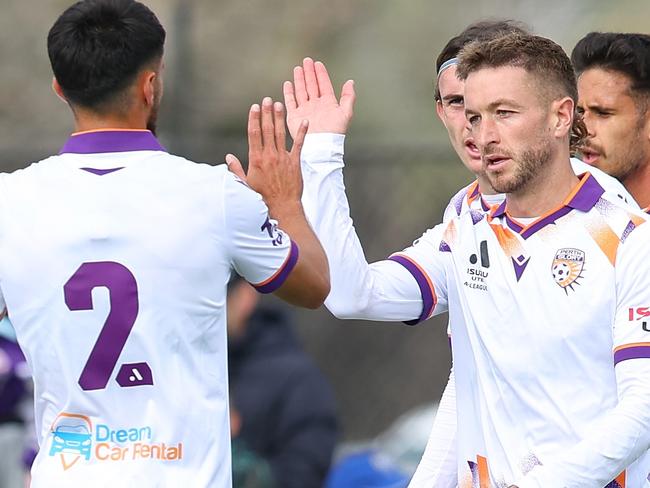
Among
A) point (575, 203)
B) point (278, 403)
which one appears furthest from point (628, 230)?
point (278, 403)

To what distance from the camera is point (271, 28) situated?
13.5m

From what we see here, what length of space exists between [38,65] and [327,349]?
10.2 ft

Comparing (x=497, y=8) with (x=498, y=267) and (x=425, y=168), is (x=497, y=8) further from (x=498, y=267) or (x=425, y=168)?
(x=498, y=267)

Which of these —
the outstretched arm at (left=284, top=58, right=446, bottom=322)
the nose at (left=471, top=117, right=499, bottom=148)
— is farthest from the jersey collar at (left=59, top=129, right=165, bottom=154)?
the nose at (left=471, top=117, right=499, bottom=148)

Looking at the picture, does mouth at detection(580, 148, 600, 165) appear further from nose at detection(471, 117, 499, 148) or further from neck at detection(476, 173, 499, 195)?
nose at detection(471, 117, 499, 148)

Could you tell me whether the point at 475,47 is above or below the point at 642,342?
above

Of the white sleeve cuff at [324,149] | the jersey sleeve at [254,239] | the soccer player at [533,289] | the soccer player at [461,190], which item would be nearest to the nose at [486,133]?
the soccer player at [533,289]

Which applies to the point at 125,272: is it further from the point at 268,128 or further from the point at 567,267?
the point at 567,267

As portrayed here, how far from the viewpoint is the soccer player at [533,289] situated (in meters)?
4.62

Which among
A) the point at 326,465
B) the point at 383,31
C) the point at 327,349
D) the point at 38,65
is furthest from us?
the point at 383,31

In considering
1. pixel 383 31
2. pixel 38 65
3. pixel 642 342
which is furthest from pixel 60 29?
pixel 383 31

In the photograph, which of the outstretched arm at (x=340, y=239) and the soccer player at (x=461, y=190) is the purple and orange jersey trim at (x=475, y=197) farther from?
the outstretched arm at (x=340, y=239)

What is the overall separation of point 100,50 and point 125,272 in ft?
2.08

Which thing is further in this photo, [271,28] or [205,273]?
[271,28]
